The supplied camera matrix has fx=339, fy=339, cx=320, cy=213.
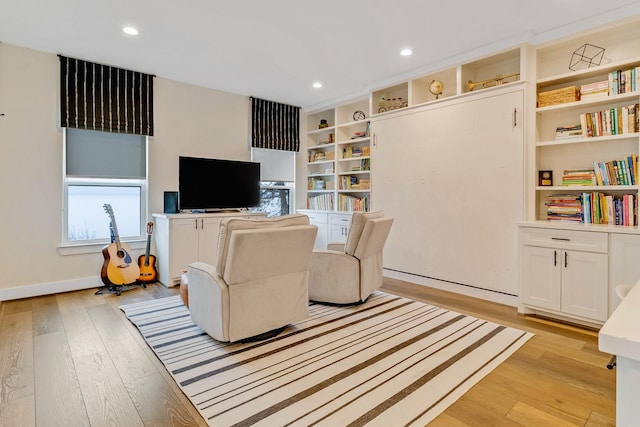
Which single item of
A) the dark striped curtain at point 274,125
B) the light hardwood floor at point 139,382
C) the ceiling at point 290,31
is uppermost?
the ceiling at point 290,31

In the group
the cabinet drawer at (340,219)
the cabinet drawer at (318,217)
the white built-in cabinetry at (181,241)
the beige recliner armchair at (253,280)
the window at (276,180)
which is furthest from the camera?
the window at (276,180)

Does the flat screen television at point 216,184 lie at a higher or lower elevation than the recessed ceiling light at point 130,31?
lower

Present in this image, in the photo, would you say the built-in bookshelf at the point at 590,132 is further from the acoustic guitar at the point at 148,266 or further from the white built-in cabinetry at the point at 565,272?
the acoustic guitar at the point at 148,266

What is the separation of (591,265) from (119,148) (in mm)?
5064

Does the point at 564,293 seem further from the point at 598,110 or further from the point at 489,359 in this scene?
the point at 598,110

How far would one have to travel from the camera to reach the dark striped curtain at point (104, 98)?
12.4ft

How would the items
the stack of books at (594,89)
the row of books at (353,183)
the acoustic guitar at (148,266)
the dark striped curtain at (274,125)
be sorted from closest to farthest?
the stack of books at (594,89), the acoustic guitar at (148,266), the row of books at (353,183), the dark striped curtain at (274,125)

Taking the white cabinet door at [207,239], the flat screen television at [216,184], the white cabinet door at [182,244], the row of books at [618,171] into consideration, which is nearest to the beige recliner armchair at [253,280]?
the white cabinet door at [182,244]

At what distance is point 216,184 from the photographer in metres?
4.60

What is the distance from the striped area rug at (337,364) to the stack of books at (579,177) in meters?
1.52

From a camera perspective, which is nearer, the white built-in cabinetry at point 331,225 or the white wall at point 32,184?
the white wall at point 32,184

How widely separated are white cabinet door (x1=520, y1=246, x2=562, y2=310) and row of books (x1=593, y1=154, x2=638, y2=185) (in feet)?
2.49

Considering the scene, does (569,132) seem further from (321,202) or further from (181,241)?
(181,241)

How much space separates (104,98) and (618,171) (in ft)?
17.4
